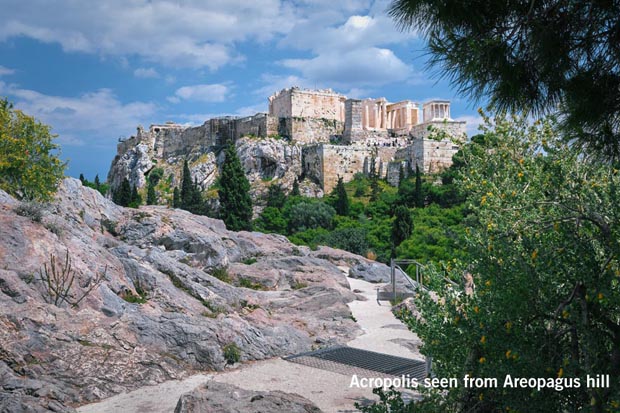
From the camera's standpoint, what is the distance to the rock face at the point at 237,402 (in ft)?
15.3

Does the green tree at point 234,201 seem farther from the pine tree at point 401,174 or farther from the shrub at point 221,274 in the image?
the pine tree at point 401,174

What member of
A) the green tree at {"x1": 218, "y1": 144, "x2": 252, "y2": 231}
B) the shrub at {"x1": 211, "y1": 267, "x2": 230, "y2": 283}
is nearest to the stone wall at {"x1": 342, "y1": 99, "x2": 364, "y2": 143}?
the green tree at {"x1": 218, "y1": 144, "x2": 252, "y2": 231}

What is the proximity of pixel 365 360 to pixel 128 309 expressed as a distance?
3505mm

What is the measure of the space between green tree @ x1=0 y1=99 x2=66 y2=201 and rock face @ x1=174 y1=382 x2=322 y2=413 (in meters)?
8.57

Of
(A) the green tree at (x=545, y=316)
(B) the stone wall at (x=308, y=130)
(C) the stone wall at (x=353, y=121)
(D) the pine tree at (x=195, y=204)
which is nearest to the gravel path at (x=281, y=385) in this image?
(A) the green tree at (x=545, y=316)

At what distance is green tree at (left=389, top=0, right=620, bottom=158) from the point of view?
3.39 meters

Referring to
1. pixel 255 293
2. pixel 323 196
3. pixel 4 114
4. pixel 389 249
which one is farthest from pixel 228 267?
pixel 323 196

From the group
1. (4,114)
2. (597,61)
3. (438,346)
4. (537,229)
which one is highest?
(4,114)

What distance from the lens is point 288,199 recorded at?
37719mm

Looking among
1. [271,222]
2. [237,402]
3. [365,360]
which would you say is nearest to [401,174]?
[271,222]

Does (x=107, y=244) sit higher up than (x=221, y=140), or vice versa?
(x=221, y=140)

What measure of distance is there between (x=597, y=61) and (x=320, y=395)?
4247 mm

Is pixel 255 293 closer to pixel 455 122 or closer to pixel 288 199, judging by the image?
pixel 288 199

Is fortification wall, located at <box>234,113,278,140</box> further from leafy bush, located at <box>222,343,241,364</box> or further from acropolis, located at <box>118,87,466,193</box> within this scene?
leafy bush, located at <box>222,343,241,364</box>
